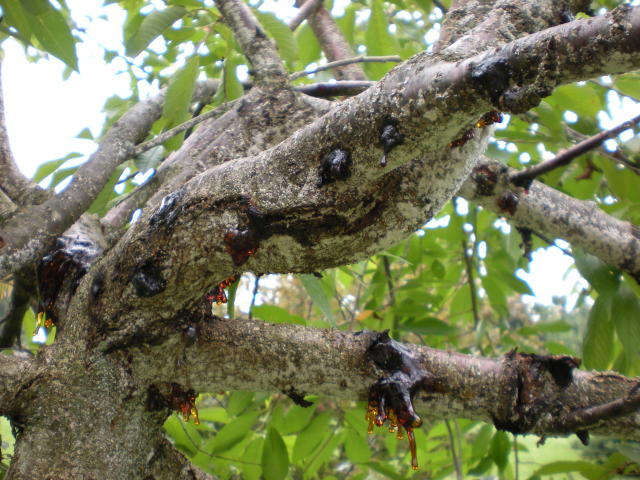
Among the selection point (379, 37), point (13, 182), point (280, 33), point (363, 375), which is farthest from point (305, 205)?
point (379, 37)

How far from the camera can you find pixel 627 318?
1607 mm

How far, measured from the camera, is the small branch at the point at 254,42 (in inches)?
54.7

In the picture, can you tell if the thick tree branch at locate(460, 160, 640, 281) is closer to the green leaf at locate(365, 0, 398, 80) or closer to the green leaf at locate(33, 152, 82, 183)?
the green leaf at locate(365, 0, 398, 80)

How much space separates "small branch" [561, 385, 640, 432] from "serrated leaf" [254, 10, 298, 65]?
1.22 metres

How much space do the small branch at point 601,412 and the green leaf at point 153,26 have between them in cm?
135

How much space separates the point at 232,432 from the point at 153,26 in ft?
3.79

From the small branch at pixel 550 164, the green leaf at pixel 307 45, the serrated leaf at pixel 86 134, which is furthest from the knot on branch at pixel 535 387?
the green leaf at pixel 307 45

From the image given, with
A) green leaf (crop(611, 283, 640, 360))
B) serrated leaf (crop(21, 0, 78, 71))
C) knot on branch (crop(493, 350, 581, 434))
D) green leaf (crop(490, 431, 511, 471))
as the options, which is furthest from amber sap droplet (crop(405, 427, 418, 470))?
serrated leaf (crop(21, 0, 78, 71))

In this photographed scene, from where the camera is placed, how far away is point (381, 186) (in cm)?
98

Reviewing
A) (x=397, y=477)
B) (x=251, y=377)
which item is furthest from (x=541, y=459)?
(x=251, y=377)

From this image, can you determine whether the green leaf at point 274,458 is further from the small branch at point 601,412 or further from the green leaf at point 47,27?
the green leaf at point 47,27

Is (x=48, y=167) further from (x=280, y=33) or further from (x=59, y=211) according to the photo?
(x=280, y=33)

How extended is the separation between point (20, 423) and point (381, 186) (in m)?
0.81

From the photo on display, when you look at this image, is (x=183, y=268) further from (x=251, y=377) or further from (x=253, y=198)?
(x=251, y=377)
